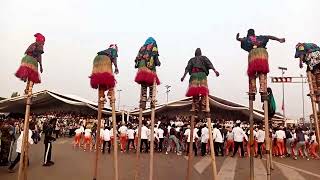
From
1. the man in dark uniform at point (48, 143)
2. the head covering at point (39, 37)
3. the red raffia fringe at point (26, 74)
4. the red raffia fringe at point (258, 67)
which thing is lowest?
the man in dark uniform at point (48, 143)

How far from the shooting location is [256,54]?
9352 millimetres

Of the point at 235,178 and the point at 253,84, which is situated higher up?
the point at 253,84

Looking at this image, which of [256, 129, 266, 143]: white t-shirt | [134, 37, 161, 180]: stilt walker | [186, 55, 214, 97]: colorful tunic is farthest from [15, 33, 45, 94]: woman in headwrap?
[256, 129, 266, 143]: white t-shirt

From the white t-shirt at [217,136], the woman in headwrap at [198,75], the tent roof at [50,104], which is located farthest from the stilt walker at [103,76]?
the tent roof at [50,104]

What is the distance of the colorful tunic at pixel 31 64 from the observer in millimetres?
9797

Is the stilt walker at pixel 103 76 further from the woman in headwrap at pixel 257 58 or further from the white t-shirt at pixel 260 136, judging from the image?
the white t-shirt at pixel 260 136

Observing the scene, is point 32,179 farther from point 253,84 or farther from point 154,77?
point 253,84

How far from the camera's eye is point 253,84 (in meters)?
9.45

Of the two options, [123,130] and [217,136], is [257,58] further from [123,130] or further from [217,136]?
[123,130]

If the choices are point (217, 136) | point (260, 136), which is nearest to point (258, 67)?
point (260, 136)

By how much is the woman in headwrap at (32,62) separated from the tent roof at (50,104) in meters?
12.5

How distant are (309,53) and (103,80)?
586 centimetres

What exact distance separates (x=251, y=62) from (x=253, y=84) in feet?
1.97

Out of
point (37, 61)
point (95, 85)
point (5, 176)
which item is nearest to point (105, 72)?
point (95, 85)
